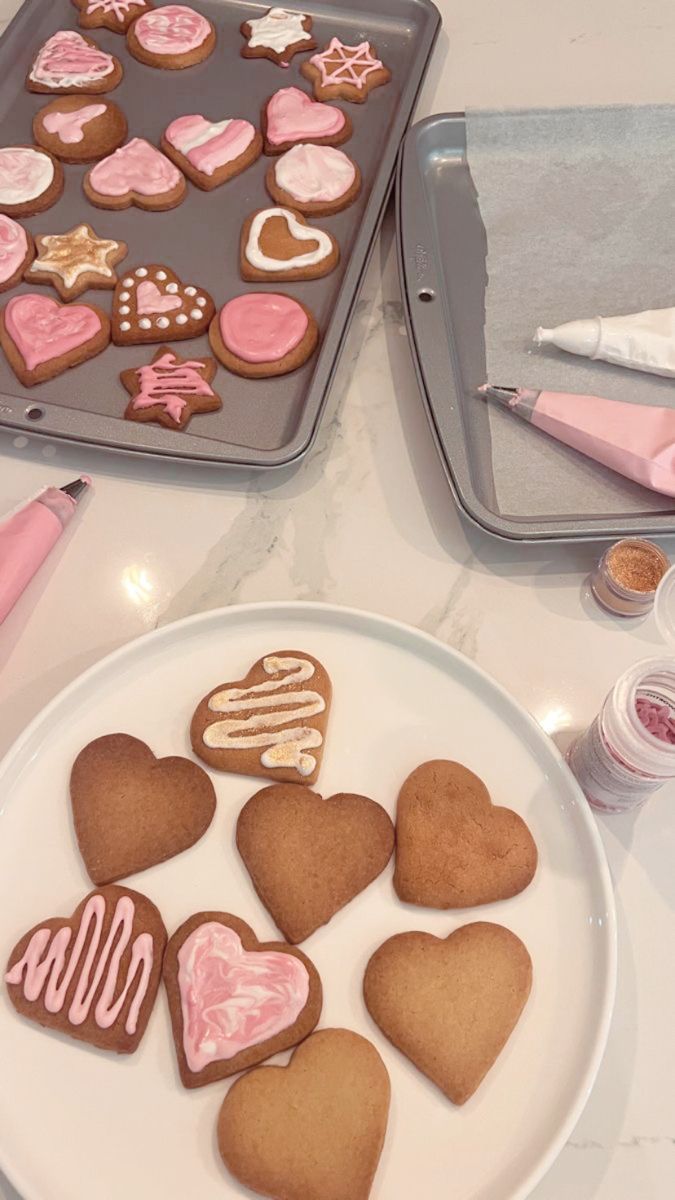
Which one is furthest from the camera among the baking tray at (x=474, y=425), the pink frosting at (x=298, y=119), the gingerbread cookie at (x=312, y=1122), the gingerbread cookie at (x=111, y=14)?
the gingerbread cookie at (x=111, y=14)

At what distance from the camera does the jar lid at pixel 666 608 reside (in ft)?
2.56

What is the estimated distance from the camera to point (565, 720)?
786 mm

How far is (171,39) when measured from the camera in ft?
3.79

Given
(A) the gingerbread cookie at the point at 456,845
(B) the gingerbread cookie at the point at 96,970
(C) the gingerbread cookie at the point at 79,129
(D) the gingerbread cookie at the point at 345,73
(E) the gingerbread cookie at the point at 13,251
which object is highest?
(C) the gingerbread cookie at the point at 79,129

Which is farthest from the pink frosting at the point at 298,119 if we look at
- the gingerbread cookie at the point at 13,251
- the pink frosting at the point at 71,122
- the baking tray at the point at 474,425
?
the gingerbread cookie at the point at 13,251

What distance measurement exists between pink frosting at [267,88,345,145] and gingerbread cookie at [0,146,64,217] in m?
0.27

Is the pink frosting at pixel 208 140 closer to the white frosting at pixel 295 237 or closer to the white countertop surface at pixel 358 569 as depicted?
the white frosting at pixel 295 237

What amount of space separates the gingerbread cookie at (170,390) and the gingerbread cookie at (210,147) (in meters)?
0.29

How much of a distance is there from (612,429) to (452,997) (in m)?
0.54

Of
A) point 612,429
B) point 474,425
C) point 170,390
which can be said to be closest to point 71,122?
point 170,390

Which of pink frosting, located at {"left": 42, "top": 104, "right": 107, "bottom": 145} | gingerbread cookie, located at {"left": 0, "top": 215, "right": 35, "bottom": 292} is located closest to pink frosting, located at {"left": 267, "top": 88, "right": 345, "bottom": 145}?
pink frosting, located at {"left": 42, "top": 104, "right": 107, "bottom": 145}

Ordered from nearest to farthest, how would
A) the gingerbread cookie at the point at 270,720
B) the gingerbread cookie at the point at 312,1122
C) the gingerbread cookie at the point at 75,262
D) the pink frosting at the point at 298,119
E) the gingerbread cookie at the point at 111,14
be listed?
the gingerbread cookie at the point at 312,1122, the gingerbread cookie at the point at 270,720, the gingerbread cookie at the point at 75,262, the pink frosting at the point at 298,119, the gingerbread cookie at the point at 111,14

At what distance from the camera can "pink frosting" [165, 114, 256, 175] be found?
1.06 metres

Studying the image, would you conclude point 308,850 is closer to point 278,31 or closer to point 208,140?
point 208,140
